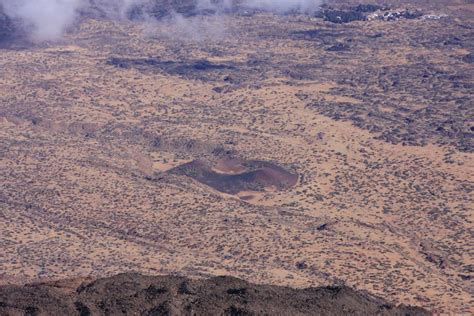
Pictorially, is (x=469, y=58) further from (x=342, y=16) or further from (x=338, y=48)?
(x=342, y=16)

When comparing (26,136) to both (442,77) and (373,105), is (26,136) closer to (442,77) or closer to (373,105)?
(373,105)

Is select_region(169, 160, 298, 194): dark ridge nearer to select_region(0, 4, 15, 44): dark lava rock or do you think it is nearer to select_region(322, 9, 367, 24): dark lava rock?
select_region(0, 4, 15, 44): dark lava rock

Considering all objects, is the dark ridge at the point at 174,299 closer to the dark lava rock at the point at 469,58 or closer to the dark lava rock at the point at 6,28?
the dark lava rock at the point at 469,58

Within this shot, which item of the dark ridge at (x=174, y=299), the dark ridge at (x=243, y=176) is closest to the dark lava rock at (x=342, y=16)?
the dark ridge at (x=243, y=176)

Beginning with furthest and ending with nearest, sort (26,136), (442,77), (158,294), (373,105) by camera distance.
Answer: (442,77)
(373,105)
(26,136)
(158,294)

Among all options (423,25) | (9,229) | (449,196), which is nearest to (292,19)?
(423,25)

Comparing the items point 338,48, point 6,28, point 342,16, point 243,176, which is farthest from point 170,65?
point 243,176
